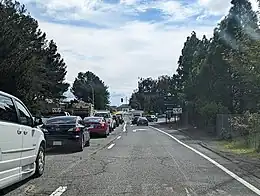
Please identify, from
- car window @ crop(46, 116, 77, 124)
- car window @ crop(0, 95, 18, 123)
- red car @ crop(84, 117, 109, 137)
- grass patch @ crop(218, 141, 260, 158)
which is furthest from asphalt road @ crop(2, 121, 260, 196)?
red car @ crop(84, 117, 109, 137)

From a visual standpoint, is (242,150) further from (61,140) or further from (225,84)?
(225,84)

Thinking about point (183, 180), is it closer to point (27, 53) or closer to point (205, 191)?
point (205, 191)

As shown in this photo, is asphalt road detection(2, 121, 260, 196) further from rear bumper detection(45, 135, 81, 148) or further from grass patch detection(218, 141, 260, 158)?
grass patch detection(218, 141, 260, 158)

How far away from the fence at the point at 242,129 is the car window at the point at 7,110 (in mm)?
12794

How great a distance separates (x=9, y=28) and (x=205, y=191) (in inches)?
1137

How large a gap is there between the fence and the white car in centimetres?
1158

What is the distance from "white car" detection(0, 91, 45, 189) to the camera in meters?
8.86

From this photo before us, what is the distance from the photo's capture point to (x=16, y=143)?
955 cm

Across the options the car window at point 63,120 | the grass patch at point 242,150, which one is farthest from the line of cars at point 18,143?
the grass patch at point 242,150

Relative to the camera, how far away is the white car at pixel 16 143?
8859 millimetres

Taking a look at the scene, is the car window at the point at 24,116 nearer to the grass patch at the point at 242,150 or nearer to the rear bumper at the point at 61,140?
the rear bumper at the point at 61,140

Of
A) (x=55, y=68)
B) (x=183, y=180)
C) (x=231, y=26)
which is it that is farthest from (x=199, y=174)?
(x=55, y=68)

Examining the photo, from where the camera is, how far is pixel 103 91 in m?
156

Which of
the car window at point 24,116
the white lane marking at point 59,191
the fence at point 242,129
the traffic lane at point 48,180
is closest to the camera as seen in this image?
the white lane marking at point 59,191
